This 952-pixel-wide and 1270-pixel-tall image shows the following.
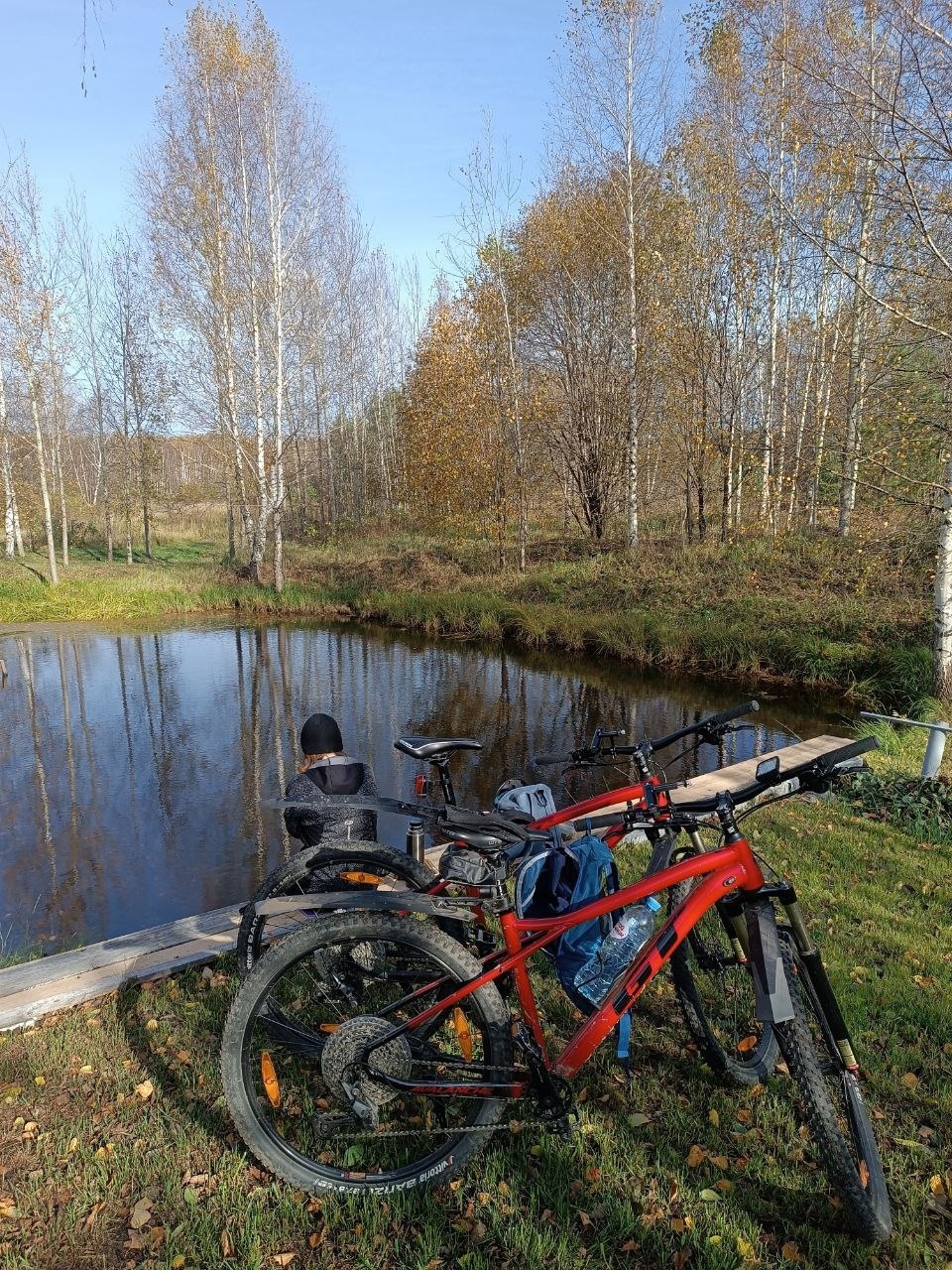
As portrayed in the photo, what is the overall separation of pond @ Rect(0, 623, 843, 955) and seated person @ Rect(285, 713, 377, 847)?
2.35m

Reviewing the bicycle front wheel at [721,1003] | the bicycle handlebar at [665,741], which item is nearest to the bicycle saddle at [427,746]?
the bicycle handlebar at [665,741]

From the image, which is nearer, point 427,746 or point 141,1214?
point 141,1214

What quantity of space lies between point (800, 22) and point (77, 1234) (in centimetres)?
2056

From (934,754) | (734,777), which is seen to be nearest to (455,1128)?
(734,777)

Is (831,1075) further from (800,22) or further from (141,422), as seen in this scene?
(141,422)

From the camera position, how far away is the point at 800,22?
14.9m

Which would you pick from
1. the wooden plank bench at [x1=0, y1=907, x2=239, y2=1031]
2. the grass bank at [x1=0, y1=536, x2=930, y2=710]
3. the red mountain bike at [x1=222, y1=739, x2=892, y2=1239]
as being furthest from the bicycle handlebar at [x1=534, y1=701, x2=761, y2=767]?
the grass bank at [x1=0, y1=536, x2=930, y2=710]

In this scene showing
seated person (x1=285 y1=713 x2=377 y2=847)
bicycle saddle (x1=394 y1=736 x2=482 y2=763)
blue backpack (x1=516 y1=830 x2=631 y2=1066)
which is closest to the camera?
blue backpack (x1=516 y1=830 x2=631 y2=1066)

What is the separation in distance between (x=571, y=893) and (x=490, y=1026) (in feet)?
1.47

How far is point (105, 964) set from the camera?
343cm

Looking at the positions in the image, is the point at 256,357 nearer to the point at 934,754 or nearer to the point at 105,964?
the point at 934,754

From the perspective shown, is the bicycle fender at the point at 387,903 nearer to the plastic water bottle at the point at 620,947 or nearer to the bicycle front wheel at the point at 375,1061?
the bicycle front wheel at the point at 375,1061

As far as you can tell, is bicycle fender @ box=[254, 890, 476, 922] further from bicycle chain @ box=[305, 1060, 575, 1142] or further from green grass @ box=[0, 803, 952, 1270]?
green grass @ box=[0, 803, 952, 1270]

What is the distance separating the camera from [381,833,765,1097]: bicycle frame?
2.14 metres
